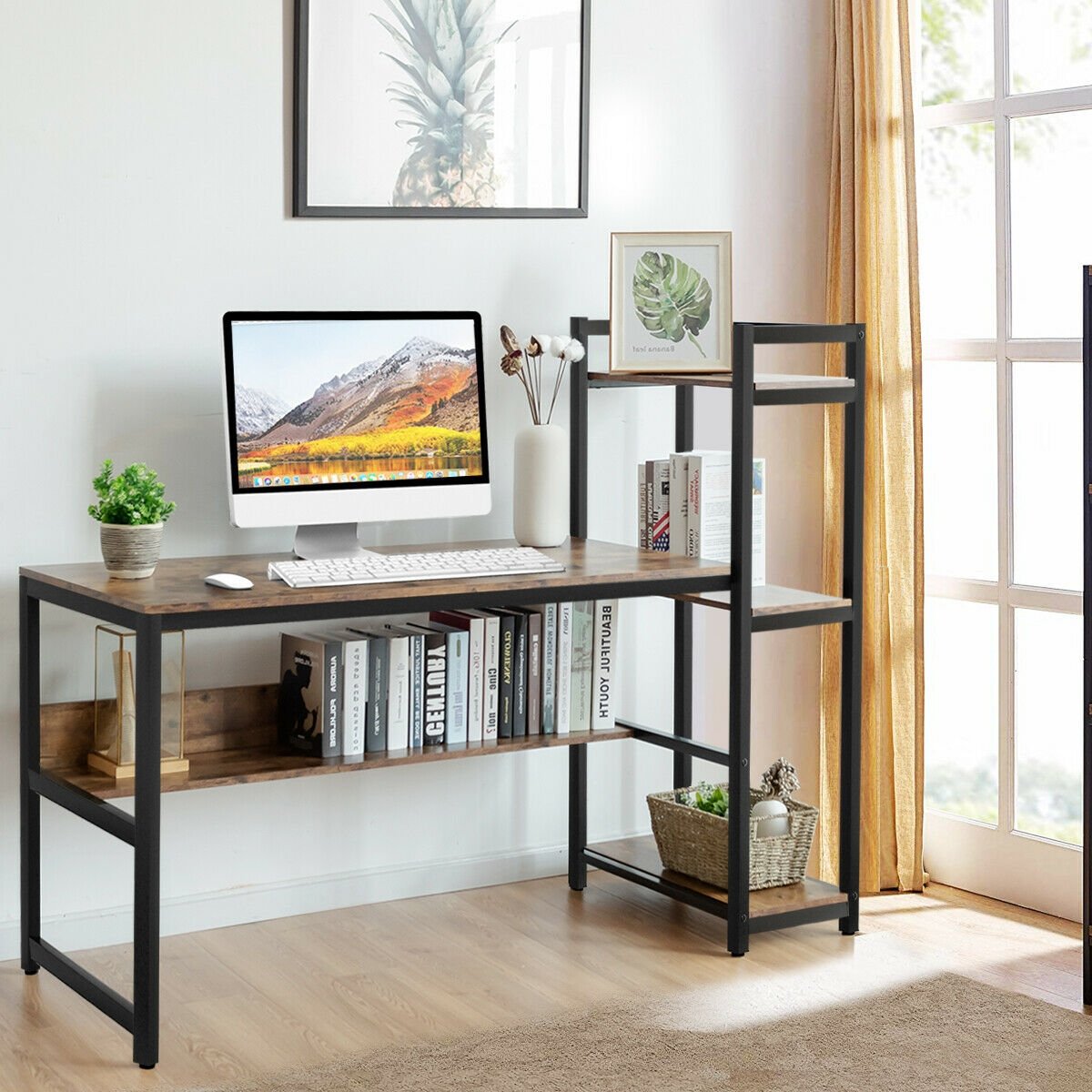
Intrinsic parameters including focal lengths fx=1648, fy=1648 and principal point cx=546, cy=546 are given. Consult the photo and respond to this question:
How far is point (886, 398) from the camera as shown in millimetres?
3590

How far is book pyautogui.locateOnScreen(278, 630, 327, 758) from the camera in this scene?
2992mm

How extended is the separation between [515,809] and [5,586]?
3.93 feet

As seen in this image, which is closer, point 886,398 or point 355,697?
point 355,697

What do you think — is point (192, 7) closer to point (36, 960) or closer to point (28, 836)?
point (28, 836)

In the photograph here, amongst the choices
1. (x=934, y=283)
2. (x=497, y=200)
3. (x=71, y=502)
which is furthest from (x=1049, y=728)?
(x=71, y=502)

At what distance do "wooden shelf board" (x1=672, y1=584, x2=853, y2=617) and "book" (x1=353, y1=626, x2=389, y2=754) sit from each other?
1.82 feet

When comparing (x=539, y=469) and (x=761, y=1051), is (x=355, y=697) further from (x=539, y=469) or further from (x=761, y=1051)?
(x=761, y=1051)

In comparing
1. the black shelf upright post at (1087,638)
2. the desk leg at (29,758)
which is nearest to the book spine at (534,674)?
the desk leg at (29,758)

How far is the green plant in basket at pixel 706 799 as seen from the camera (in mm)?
3297

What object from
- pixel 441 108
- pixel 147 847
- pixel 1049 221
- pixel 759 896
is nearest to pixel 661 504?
pixel 759 896

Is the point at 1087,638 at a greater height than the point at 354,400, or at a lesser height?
lesser

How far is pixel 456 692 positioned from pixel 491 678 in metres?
0.08

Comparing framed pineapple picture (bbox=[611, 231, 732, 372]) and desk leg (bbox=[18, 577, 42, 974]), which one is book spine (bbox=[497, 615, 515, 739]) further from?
desk leg (bbox=[18, 577, 42, 974])

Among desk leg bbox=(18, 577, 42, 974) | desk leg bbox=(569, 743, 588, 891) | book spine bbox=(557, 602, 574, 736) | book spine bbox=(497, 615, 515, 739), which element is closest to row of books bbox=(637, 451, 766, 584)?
book spine bbox=(557, 602, 574, 736)
